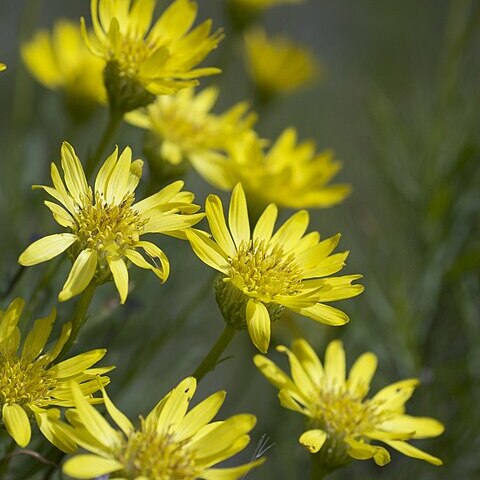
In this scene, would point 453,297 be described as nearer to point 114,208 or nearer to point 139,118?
point 139,118

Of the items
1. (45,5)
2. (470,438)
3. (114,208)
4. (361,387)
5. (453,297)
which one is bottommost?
(470,438)

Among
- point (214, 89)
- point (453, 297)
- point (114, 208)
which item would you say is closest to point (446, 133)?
point (453, 297)

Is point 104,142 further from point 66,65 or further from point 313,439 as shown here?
point 66,65

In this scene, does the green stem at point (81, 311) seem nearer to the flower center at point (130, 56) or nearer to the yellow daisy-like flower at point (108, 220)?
the yellow daisy-like flower at point (108, 220)

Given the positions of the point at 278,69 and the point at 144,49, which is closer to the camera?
the point at 144,49

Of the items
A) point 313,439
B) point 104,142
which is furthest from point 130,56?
point 313,439

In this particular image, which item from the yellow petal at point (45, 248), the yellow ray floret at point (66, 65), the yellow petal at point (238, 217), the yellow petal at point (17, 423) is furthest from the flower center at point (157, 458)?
the yellow ray floret at point (66, 65)

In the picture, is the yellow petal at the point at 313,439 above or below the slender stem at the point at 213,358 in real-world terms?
below
